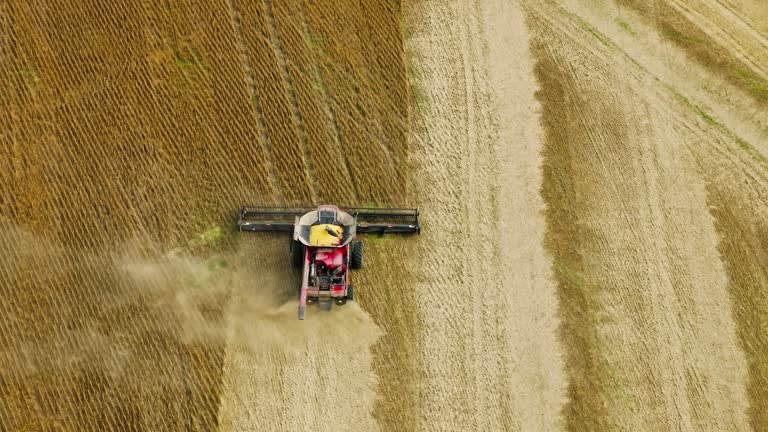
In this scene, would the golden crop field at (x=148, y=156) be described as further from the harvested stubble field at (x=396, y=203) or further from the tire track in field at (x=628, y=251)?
the tire track in field at (x=628, y=251)

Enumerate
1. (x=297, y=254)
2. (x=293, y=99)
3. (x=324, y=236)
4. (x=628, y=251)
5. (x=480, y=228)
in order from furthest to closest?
(x=293, y=99)
(x=480, y=228)
(x=628, y=251)
(x=297, y=254)
(x=324, y=236)

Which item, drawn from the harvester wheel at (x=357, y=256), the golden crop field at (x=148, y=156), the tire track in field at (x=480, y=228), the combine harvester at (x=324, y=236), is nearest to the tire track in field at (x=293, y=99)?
the golden crop field at (x=148, y=156)

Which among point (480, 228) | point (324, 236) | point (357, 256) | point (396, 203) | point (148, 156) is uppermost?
point (148, 156)

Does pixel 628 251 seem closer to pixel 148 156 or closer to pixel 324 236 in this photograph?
pixel 324 236

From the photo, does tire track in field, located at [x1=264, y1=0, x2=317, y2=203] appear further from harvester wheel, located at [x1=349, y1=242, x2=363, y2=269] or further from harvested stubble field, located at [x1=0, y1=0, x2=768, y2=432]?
harvester wheel, located at [x1=349, y1=242, x2=363, y2=269]

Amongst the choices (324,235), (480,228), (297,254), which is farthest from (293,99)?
(480,228)

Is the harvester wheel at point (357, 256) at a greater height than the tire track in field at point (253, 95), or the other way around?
the tire track in field at point (253, 95)
